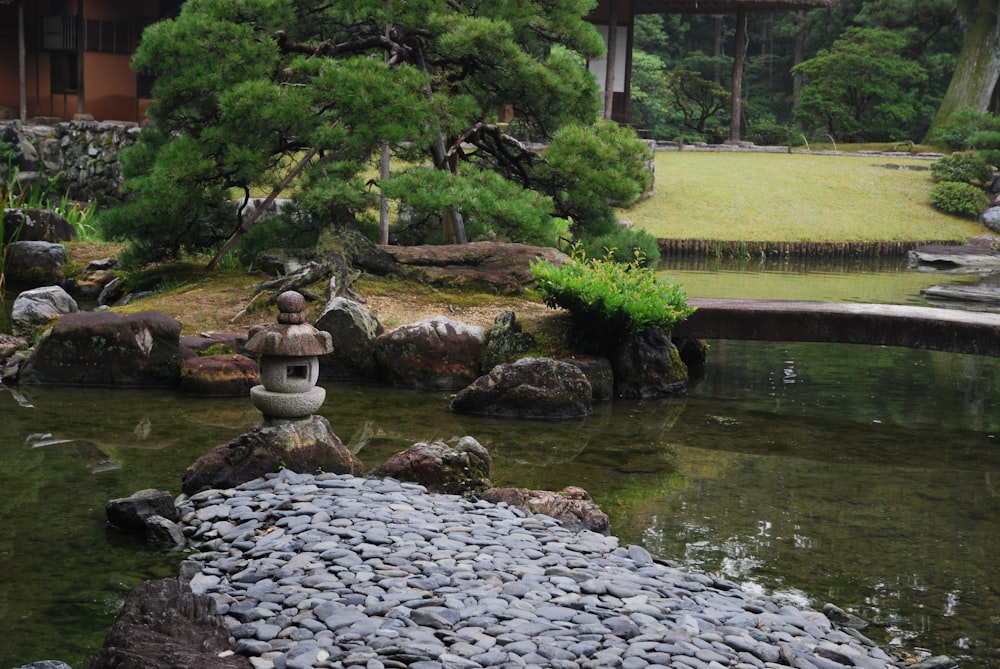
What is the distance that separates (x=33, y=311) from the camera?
11242mm

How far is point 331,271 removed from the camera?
11211mm

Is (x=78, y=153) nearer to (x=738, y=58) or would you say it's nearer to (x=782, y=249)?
(x=782, y=249)

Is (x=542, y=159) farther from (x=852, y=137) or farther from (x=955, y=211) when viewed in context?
(x=852, y=137)

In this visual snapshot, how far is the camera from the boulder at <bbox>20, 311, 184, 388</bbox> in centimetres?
936

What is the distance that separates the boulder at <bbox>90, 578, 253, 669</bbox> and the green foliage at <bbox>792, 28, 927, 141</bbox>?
34.7 metres

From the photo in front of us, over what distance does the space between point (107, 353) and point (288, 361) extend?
11.3 feet

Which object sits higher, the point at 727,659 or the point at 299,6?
the point at 299,6

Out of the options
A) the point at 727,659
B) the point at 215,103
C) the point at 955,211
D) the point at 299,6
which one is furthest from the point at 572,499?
the point at 955,211

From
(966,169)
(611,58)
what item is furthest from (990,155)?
(611,58)

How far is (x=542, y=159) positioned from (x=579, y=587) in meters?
8.39

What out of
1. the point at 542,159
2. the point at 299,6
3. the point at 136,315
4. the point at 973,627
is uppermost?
the point at 299,6

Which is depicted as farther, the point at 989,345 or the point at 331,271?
the point at 331,271

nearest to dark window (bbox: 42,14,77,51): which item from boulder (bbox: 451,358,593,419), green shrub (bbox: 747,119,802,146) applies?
boulder (bbox: 451,358,593,419)

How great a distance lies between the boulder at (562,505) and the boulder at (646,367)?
360 centimetres
